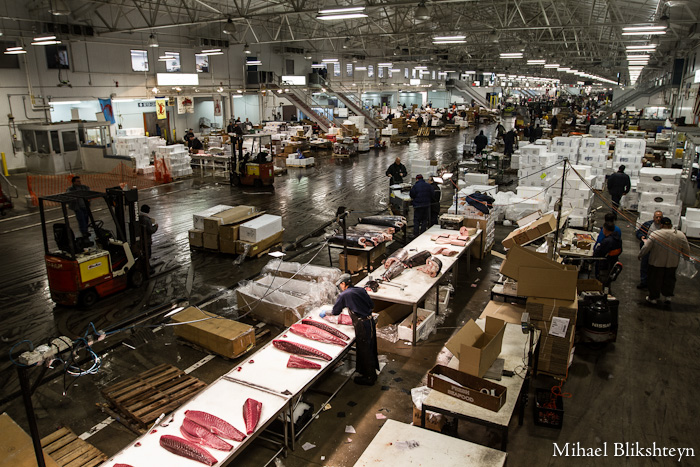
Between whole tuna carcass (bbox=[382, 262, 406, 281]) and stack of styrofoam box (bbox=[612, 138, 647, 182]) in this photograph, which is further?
stack of styrofoam box (bbox=[612, 138, 647, 182])

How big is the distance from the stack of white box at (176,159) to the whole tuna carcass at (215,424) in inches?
671

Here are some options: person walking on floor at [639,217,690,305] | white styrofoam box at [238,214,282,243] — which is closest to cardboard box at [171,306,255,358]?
white styrofoam box at [238,214,282,243]

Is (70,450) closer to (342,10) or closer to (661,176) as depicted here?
(342,10)

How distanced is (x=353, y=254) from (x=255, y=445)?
5.05 m

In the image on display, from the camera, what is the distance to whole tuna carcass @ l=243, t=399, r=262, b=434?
4328 mm

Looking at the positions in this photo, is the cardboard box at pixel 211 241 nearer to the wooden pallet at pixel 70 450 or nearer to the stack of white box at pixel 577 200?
the wooden pallet at pixel 70 450

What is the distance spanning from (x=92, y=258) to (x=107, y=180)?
12.2 meters

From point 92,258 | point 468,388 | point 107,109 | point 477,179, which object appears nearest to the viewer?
point 468,388

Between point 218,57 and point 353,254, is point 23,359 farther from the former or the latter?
point 218,57

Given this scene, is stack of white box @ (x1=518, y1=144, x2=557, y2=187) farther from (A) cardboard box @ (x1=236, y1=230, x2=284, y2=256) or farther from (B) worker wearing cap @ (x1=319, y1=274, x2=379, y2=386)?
(B) worker wearing cap @ (x1=319, y1=274, x2=379, y2=386)

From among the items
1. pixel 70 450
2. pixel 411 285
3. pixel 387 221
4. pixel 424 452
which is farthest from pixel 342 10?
pixel 424 452

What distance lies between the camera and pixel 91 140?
23.1m

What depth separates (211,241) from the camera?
11.4 m

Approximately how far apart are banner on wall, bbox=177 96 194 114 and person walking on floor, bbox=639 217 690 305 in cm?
2478
